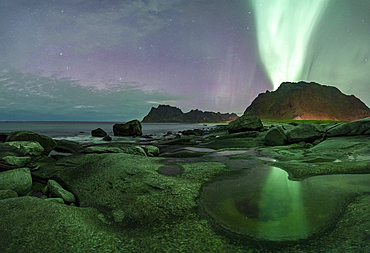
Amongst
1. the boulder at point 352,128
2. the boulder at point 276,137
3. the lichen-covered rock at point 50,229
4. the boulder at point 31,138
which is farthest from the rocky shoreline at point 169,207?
the boulder at point 352,128

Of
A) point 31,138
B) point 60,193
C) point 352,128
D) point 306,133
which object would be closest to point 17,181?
point 60,193

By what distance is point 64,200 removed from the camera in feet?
16.5

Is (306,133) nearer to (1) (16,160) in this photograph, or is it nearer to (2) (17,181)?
(2) (17,181)

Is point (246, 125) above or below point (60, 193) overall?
above

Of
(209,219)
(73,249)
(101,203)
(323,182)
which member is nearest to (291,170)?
(323,182)

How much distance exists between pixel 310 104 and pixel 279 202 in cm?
16763

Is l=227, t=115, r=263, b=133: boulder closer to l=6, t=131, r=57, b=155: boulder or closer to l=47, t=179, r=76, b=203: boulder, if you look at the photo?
l=6, t=131, r=57, b=155: boulder

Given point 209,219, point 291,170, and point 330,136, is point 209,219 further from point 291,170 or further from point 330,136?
point 330,136

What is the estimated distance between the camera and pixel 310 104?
458 ft

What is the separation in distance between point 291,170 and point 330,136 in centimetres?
1046

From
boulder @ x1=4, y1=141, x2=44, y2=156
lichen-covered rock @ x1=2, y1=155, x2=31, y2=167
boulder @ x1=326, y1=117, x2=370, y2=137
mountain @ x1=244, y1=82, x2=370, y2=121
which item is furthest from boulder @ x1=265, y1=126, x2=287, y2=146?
mountain @ x1=244, y1=82, x2=370, y2=121

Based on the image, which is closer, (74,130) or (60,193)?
(60,193)

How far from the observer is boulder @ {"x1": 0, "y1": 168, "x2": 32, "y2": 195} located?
5.66 metres

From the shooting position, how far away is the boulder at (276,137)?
1423cm
